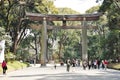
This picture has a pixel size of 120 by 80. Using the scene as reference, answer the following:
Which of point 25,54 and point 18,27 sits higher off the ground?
point 18,27

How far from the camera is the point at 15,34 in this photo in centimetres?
5841

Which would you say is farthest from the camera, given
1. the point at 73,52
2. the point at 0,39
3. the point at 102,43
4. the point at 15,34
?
the point at 73,52

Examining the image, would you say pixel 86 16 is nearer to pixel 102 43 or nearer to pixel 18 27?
pixel 102 43

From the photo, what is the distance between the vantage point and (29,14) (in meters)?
59.5

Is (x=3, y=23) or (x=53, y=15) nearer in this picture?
(x=3, y=23)

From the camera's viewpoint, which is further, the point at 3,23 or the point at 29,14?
the point at 29,14

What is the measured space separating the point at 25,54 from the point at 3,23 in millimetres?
46611

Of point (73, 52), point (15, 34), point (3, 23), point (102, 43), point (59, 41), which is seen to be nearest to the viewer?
point (3, 23)

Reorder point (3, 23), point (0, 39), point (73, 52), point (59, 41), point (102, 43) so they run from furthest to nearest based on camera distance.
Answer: point (73, 52)
point (59, 41)
point (102, 43)
point (3, 23)
point (0, 39)

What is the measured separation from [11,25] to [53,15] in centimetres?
843

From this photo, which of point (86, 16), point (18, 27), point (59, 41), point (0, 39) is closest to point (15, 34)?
point (18, 27)

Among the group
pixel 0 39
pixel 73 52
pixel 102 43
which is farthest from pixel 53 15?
pixel 73 52

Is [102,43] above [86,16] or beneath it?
beneath

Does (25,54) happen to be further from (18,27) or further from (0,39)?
(0,39)
